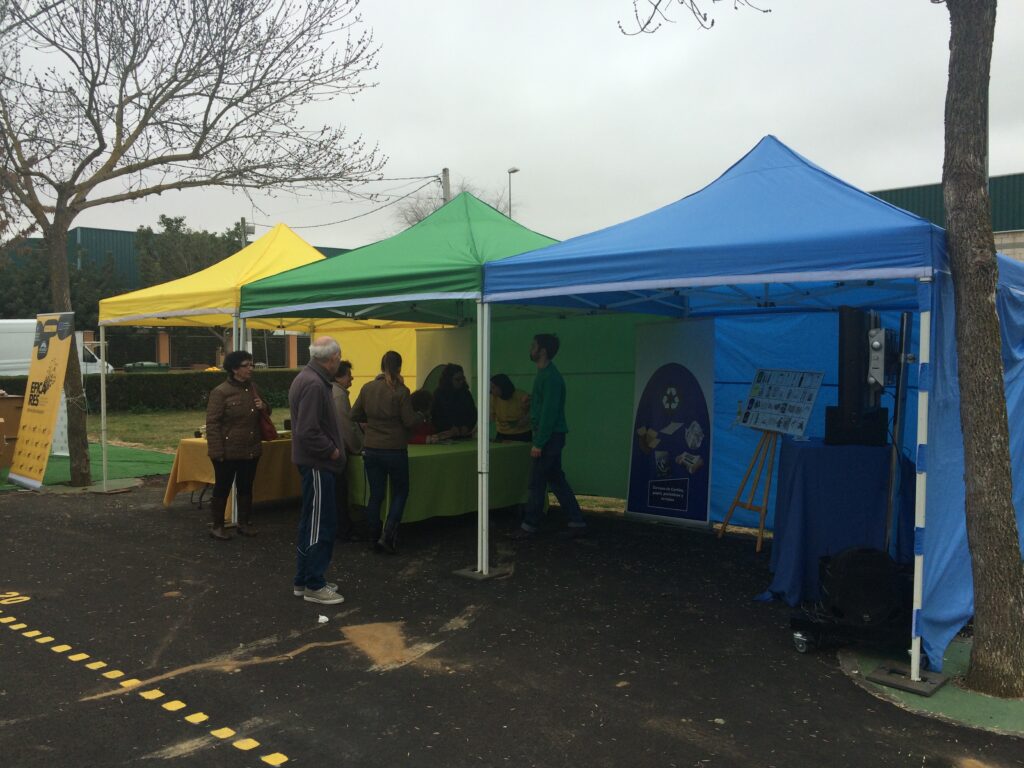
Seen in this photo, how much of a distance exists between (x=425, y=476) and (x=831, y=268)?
12.9ft

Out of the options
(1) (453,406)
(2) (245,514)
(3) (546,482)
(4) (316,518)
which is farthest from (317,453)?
(1) (453,406)

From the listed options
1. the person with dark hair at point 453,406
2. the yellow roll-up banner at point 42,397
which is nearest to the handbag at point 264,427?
the person with dark hair at point 453,406

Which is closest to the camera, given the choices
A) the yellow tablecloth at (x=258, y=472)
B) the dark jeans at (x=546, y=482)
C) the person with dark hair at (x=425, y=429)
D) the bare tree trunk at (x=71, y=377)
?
the dark jeans at (x=546, y=482)

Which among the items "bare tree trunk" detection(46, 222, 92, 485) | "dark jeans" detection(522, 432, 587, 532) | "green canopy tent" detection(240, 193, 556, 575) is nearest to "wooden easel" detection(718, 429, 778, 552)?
"dark jeans" detection(522, 432, 587, 532)

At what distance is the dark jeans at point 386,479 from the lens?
243 inches

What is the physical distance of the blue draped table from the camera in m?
4.77

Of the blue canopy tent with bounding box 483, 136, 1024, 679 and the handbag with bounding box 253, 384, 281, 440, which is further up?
the blue canopy tent with bounding box 483, 136, 1024, 679

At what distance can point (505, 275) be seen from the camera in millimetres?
5379

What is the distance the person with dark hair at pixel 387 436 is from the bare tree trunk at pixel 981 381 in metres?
3.70

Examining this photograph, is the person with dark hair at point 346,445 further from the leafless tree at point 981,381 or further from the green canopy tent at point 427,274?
the leafless tree at point 981,381

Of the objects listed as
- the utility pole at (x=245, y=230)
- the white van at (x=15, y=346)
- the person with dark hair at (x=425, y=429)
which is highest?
the utility pole at (x=245, y=230)

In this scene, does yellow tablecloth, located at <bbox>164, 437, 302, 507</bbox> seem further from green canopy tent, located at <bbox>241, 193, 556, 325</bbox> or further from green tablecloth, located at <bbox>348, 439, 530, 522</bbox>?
green canopy tent, located at <bbox>241, 193, 556, 325</bbox>

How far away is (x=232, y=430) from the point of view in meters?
6.78

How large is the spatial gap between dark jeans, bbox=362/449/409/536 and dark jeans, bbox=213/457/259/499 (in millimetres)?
1289
